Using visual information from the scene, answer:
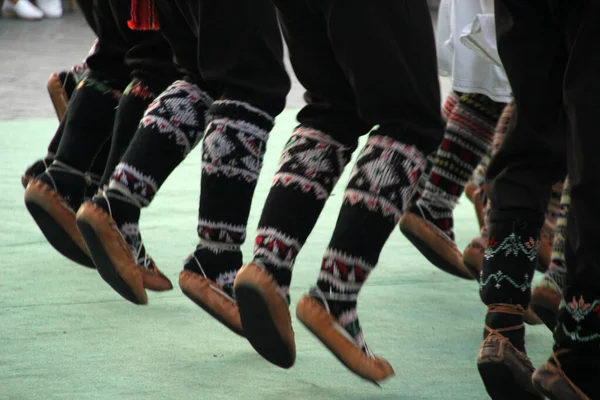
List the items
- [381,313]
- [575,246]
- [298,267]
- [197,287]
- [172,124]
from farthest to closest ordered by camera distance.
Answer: [298,267], [381,313], [172,124], [197,287], [575,246]

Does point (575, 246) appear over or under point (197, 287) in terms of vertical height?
over

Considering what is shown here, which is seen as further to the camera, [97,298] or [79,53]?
[79,53]

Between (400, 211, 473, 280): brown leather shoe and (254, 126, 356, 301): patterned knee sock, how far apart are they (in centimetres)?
76

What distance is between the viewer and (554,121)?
1647 mm

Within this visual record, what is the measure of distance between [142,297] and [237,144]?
1.10 ft

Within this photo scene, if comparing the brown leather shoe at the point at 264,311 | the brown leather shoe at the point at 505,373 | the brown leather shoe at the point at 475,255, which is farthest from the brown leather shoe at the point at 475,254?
the brown leather shoe at the point at 264,311

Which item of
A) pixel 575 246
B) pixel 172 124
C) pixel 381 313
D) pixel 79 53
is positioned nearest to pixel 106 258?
pixel 172 124

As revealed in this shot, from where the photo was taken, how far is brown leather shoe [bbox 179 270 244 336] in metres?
1.84

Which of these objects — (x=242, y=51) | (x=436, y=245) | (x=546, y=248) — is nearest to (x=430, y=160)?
(x=436, y=245)

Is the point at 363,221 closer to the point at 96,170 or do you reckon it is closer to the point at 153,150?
the point at 153,150

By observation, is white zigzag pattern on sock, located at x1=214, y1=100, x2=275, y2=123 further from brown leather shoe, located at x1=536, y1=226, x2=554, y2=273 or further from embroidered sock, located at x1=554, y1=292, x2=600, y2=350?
brown leather shoe, located at x1=536, y1=226, x2=554, y2=273

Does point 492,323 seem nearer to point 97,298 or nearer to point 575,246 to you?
point 575,246

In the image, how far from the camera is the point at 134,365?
6.17 ft

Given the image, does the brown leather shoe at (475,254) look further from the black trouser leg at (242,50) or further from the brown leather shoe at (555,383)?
the brown leather shoe at (555,383)
